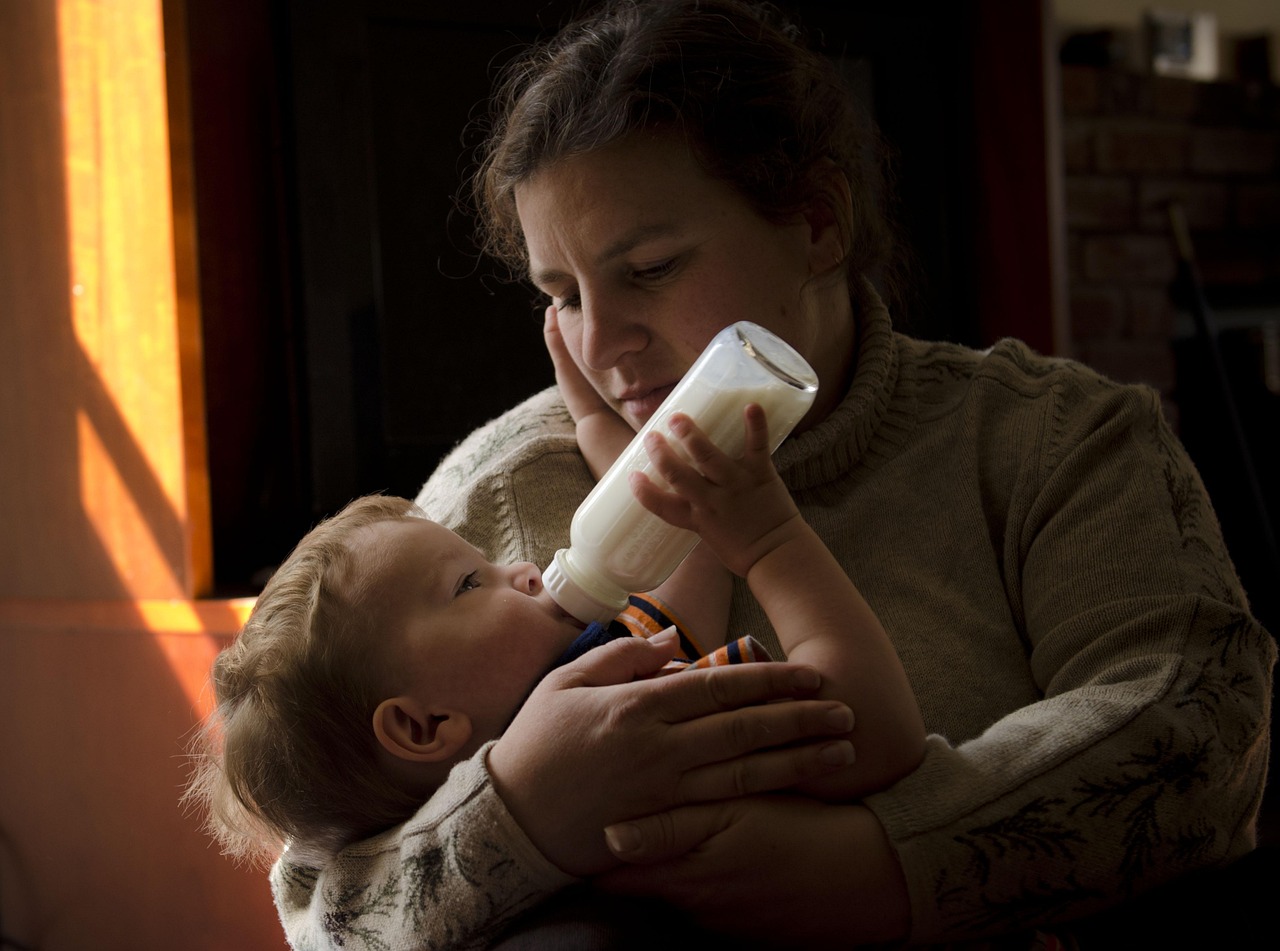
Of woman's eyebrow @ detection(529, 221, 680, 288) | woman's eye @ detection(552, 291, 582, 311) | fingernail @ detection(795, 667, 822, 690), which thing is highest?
woman's eyebrow @ detection(529, 221, 680, 288)

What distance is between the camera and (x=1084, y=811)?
2.77 ft

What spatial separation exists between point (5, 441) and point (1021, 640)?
1865mm

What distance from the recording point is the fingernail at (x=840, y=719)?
0.80m

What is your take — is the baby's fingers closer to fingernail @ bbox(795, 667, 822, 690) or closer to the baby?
the baby

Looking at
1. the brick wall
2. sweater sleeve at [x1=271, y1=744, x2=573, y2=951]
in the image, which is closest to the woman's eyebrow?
sweater sleeve at [x1=271, y1=744, x2=573, y2=951]

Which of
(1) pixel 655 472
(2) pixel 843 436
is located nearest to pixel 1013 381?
(2) pixel 843 436

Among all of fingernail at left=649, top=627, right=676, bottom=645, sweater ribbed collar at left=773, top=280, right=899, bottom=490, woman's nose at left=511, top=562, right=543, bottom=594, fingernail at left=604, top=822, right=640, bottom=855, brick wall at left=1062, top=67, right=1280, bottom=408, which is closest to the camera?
fingernail at left=604, top=822, right=640, bottom=855

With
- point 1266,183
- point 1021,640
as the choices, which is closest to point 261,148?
point 1021,640

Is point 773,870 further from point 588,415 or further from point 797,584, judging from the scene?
point 588,415

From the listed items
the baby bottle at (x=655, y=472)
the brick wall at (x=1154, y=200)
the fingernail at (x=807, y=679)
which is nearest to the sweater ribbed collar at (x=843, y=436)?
the baby bottle at (x=655, y=472)

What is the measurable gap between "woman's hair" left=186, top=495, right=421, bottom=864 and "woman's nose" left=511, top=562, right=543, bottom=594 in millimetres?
123

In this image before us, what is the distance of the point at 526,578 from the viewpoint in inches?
41.1

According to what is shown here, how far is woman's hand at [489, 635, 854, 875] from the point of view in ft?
2.60

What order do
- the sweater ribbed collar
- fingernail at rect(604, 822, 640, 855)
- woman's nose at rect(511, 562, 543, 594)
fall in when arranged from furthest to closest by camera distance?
the sweater ribbed collar < woman's nose at rect(511, 562, 543, 594) < fingernail at rect(604, 822, 640, 855)
